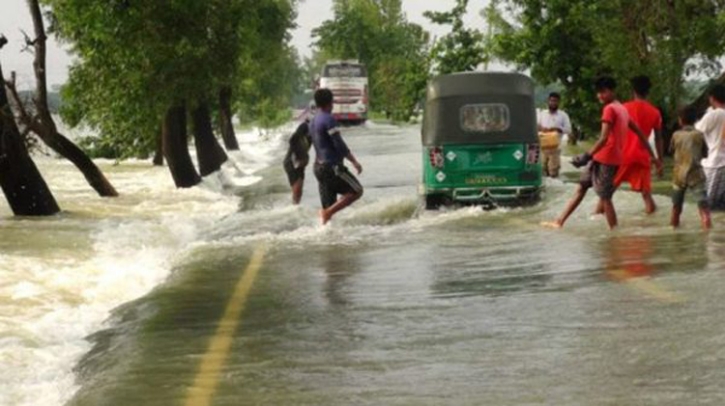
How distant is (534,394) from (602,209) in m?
8.88

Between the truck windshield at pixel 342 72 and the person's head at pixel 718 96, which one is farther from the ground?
the truck windshield at pixel 342 72

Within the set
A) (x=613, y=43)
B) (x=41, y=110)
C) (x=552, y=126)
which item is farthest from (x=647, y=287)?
(x=613, y=43)

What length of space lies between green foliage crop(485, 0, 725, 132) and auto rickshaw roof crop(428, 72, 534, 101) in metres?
13.3

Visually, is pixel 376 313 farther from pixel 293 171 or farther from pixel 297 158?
pixel 293 171

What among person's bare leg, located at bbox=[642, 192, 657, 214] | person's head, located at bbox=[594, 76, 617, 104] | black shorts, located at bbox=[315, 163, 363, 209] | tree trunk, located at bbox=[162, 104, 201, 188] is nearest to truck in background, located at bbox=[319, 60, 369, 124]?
tree trunk, located at bbox=[162, 104, 201, 188]

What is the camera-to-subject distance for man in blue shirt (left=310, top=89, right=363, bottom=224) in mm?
15984

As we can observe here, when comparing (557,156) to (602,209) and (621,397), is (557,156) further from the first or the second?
(621,397)

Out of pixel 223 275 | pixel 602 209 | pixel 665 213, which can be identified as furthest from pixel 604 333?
pixel 665 213

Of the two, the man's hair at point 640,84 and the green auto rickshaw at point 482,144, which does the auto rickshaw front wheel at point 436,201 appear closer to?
the green auto rickshaw at point 482,144

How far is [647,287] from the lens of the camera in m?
10.2

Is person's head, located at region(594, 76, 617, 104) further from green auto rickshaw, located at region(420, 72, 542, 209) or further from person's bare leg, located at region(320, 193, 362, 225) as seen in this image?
green auto rickshaw, located at region(420, 72, 542, 209)

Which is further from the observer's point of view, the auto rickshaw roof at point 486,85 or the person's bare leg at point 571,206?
the auto rickshaw roof at point 486,85

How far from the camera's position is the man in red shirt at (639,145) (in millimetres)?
15375

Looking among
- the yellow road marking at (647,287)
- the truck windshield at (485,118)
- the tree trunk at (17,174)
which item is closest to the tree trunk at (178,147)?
the tree trunk at (17,174)
